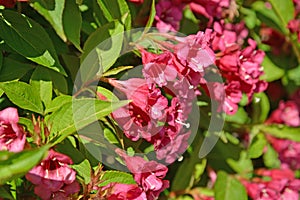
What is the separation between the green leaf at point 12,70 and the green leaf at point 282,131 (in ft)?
3.52

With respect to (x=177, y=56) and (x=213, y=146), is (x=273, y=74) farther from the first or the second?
(x=177, y=56)

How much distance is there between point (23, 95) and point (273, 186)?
3.26ft

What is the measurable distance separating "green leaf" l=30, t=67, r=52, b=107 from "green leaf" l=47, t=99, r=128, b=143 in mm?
118

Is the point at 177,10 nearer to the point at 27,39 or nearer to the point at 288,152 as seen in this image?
the point at 27,39

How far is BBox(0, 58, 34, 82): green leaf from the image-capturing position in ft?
4.55

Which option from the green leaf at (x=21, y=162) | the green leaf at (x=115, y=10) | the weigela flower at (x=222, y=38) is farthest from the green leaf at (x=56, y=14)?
the green leaf at (x=21, y=162)

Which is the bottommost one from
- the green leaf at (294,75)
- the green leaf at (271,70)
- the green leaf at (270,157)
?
the green leaf at (270,157)

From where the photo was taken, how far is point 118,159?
55.6 inches

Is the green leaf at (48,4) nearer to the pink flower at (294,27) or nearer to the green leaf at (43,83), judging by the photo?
the green leaf at (43,83)

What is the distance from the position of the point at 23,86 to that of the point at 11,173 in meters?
0.44

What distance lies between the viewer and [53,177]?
1213 millimetres

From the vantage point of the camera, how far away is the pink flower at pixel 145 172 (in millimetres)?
1370

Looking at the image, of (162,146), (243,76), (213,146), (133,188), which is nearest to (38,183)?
(133,188)

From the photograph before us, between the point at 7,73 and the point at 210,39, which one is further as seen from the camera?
the point at 210,39
